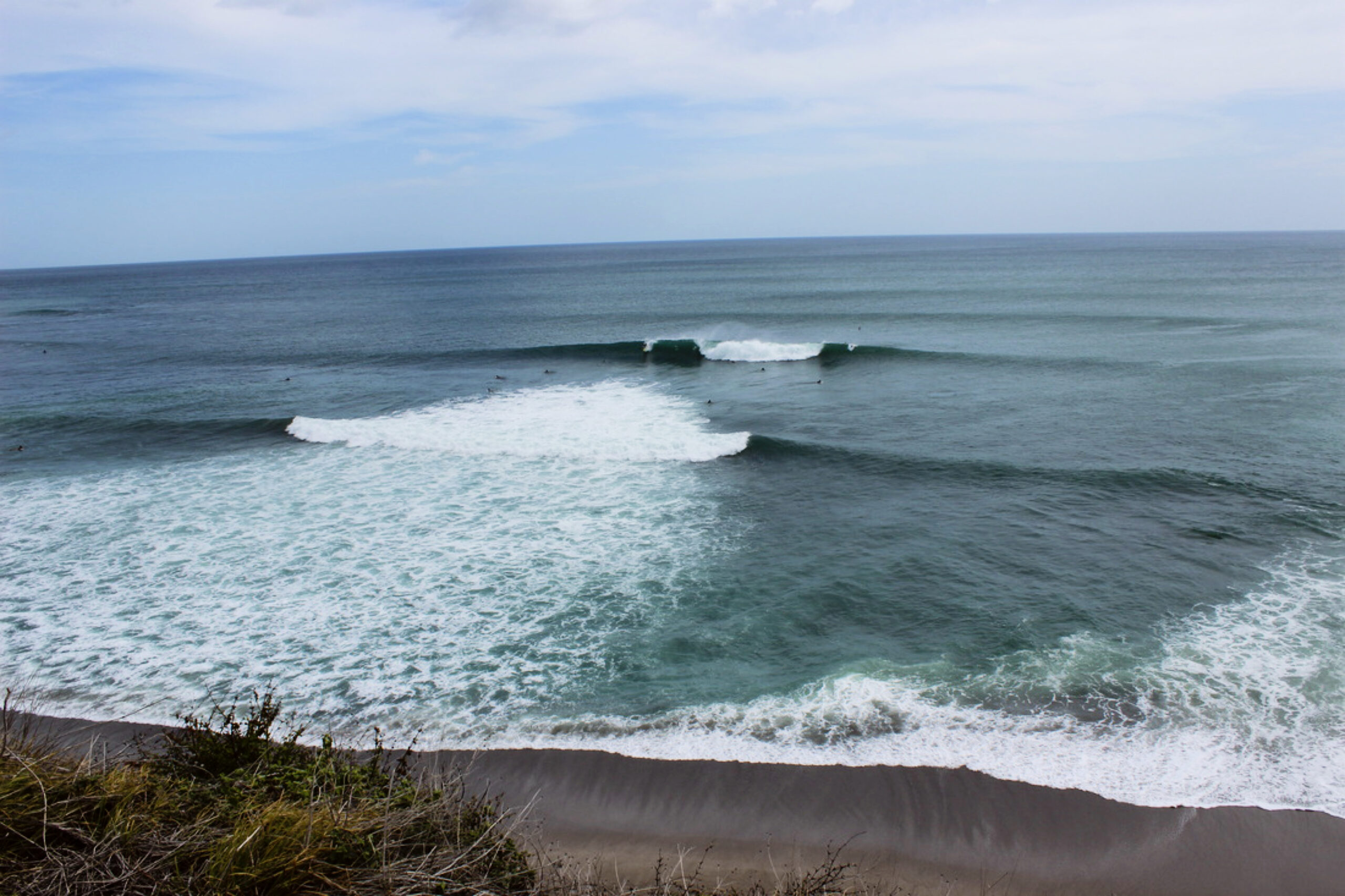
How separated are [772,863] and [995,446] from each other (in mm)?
15726

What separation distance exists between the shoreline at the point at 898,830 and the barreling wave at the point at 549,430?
12.8m

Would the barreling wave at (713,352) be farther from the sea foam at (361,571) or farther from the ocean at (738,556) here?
the sea foam at (361,571)

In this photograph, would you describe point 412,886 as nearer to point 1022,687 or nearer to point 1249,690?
point 1022,687

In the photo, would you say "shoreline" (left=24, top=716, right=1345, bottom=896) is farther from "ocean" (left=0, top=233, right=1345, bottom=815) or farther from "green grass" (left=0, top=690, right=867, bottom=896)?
"green grass" (left=0, top=690, right=867, bottom=896)

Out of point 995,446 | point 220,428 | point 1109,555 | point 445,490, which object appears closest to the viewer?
point 1109,555

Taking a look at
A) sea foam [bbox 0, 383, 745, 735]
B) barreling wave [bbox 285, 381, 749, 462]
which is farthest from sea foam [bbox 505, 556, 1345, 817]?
barreling wave [bbox 285, 381, 749, 462]

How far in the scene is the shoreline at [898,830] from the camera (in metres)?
7.46

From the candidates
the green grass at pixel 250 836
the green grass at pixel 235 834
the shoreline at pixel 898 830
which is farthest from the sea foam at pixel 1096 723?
the green grass at pixel 235 834

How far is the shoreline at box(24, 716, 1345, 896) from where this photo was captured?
7.46 m

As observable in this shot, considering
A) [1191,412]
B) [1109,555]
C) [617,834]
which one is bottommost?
[617,834]

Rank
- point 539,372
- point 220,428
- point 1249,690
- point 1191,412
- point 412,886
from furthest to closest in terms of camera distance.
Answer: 1. point 539,372
2. point 220,428
3. point 1191,412
4. point 1249,690
5. point 412,886

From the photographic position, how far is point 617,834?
812 cm

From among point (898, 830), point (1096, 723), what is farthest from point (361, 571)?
point (1096, 723)

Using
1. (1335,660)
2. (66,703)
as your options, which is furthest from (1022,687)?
(66,703)
